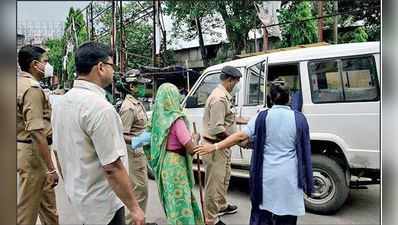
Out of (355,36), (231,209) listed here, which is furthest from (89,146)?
(355,36)

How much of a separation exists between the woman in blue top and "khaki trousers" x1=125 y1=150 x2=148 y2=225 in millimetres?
1016

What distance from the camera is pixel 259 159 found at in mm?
2312

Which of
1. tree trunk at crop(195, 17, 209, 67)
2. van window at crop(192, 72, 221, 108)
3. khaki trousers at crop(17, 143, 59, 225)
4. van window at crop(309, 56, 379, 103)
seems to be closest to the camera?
khaki trousers at crop(17, 143, 59, 225)

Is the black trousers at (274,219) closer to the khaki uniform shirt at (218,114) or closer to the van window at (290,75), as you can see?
the khaki uniform shirt at (218,114)

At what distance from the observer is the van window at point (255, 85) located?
3162 millimetres

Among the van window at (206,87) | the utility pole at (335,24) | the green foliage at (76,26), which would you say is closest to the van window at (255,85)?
the van window at (206,87)

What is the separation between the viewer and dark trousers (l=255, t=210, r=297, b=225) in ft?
7.74

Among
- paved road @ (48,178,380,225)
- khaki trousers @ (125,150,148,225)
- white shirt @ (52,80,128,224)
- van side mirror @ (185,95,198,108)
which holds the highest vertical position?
van side mirror @ (185,95,198,108)

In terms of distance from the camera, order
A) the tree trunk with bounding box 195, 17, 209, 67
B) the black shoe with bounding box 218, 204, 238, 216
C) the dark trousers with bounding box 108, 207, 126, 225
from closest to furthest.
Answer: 1. the dark trousers with bounding box 108, 207, 126, 225
2. the tree trunk with bounding box 195, 17, 209, 67
3. the black shoe with bounding box 218, 204, 238, 216

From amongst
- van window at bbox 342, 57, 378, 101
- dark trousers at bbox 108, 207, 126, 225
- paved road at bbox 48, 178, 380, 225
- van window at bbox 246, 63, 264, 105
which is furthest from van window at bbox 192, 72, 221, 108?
dark trousers at bbox 108, 207, 126, 225

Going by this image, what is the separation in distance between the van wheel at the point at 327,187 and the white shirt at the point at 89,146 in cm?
230

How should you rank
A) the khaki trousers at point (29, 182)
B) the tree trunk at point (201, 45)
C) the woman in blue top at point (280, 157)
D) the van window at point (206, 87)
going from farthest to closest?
the van window at point (206, 87), the tree trunk at point (201, 45), the khaki trousers at point (29, 182), the woman in blue top at point (280, 157)

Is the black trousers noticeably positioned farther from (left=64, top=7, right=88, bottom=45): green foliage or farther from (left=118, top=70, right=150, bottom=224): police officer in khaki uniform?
(left=64, top=7, right=88, bottom=45): green foliage

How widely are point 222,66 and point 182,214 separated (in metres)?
1.23
